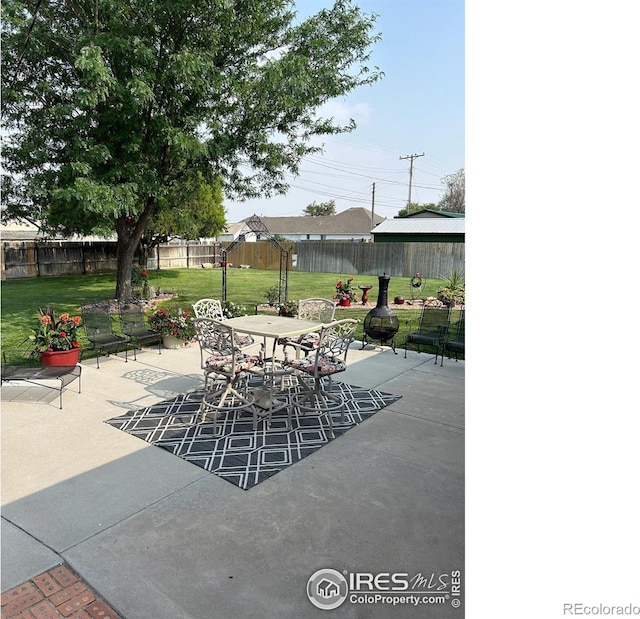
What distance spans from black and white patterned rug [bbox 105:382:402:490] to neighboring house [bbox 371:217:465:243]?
35.5ft

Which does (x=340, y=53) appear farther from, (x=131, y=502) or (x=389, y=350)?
(x=131, y=502)

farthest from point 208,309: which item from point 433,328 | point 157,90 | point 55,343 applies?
point 157,90

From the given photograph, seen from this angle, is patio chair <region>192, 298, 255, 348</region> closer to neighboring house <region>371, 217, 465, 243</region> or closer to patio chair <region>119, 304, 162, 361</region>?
patio chair <region>119, 304, 162, 361</region>

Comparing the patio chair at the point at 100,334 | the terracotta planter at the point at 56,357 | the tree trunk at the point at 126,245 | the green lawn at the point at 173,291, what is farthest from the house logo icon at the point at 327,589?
the tree trunk at the point at 126,245

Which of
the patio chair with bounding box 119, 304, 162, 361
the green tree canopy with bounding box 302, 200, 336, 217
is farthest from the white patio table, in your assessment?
the green tree canopy with bounding box 302, 200, 336, 217

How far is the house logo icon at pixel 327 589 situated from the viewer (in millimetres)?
2079

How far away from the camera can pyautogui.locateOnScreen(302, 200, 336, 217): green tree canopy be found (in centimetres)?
5856

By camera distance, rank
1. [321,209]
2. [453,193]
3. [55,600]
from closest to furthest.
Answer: [55,600], [453,193], [321,209]

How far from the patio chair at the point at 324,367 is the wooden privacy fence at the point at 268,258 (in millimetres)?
10401

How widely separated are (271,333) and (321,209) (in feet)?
183

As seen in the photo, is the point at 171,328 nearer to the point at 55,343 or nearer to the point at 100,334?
the point at 100,334

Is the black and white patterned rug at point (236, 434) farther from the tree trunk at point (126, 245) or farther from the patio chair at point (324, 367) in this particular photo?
the tree trunk at point (126, 245)

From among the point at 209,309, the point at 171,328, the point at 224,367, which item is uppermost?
the point at 209,309

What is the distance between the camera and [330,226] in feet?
148
